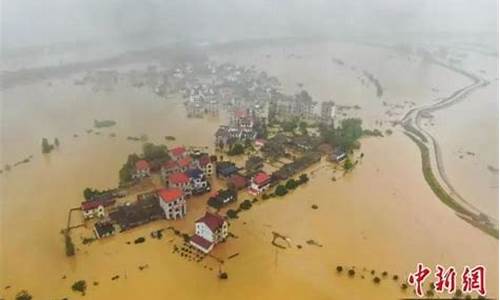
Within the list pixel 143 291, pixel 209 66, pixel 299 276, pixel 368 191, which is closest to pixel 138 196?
pixel 143 291

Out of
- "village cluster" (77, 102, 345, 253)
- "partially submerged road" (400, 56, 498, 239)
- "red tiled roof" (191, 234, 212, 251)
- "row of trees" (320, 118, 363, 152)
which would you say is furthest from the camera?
"row of trees" (320, 118, 363, 152)

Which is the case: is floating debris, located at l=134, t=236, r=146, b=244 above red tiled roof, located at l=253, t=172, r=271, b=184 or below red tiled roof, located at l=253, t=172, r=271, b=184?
below

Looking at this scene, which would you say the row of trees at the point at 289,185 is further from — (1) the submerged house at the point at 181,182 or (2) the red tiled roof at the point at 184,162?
(2) the red tiled roof at the point at 184,162

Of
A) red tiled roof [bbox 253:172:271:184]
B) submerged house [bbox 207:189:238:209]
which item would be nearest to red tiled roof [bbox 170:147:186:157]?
submerged house [bbox 207:189:238:209]

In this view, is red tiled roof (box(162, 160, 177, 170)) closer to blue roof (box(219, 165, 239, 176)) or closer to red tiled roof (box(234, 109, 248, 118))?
blue roof (box(219, 165, 239, 176))

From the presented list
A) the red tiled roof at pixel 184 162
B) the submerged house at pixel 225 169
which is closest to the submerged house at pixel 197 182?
the red tiled roof at pixel 184 162

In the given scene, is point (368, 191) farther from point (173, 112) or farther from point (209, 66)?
point (209, 66)
